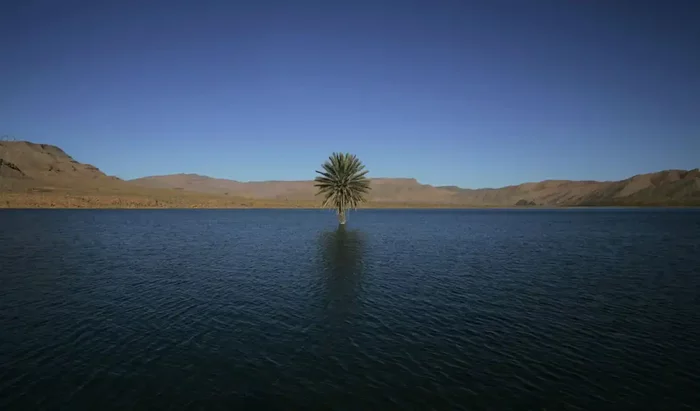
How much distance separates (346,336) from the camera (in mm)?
16297

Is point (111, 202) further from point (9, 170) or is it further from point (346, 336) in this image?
point (346, 336)

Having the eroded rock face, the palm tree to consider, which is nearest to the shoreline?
the eroded rock face

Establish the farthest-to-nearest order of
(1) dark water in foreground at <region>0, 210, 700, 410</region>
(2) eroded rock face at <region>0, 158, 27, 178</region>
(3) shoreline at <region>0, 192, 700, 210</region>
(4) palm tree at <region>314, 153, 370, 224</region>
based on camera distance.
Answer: (2) eroded rock face at <region>0, 158, 27, 178</region>
(3) shoreline at <region>0, 192, 700, 210</region>
(4) palm tree at <region>314, 153, 370, 224</region>
(1) dark water in foreground at <region>0, 210, 700, 410</region>

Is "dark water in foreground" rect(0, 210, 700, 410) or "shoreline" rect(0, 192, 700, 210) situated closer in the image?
"dark water in foreground" rect(0, 210, 700, 410)

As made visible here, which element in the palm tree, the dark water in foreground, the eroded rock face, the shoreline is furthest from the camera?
the eroded rock face

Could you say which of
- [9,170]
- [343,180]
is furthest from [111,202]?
[343,180]

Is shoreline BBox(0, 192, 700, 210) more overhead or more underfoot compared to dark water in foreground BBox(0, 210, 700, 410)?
more overhead

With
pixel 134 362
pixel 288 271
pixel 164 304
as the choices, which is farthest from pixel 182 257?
pixel 134 362

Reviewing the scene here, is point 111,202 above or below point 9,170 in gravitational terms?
below

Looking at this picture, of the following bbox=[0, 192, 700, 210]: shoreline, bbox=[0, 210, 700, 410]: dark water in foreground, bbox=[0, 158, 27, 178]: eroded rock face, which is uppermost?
bbox=[0, 158, 27, 178]: eroded rock face

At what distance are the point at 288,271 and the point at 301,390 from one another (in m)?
19.7

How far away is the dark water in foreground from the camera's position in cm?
1136

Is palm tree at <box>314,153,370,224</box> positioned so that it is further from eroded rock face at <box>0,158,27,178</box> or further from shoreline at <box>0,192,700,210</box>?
eroded rock face at <box>0,158,27,178</box>

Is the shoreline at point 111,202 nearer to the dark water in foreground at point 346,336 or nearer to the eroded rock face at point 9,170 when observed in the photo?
the eroded rock face at point 9,170
